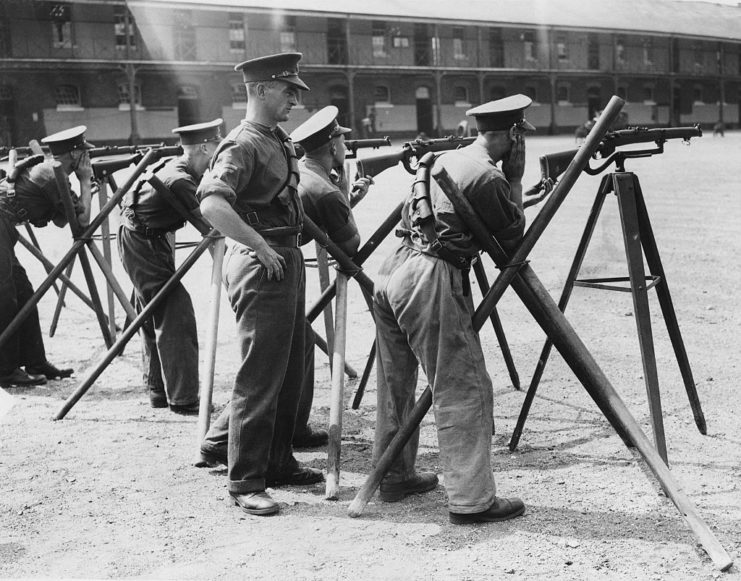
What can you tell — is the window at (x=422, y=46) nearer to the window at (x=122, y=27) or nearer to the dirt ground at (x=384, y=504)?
the window at (x=122, y=27)

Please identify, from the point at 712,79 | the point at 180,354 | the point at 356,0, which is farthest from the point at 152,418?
the point at 712,79

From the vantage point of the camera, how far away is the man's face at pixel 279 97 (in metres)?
4.20

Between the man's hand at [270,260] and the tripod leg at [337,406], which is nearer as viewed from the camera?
the man's hand at [270,260]

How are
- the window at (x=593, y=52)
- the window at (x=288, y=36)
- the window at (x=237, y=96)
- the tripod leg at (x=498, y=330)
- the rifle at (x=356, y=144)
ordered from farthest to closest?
the window at (x=593, y=52) < the window at (x=288, y=36) < the window at (x=237, y=96) < the tripod leg at (x=498, y=330) < the rifle at (x=356, y=144)

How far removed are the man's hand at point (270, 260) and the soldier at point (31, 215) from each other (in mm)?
3260

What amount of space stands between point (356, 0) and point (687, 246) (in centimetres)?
2936

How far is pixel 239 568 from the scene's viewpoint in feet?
11.7

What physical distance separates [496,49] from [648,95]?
10.2 m

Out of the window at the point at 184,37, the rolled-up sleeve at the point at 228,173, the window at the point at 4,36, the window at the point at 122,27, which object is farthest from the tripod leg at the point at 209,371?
the window at the point at 184,37

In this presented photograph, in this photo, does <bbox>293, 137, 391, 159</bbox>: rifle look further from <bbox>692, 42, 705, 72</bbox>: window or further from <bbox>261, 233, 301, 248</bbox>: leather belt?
<bbox>692, 42, 705, 72</bbox>: window

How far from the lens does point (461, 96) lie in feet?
135

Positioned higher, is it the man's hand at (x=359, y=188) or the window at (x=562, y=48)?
the window at (x=562, y=48)

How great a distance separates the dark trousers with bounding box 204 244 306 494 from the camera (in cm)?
413

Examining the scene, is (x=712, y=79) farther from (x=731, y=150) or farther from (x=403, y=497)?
(x=403, y=497)
